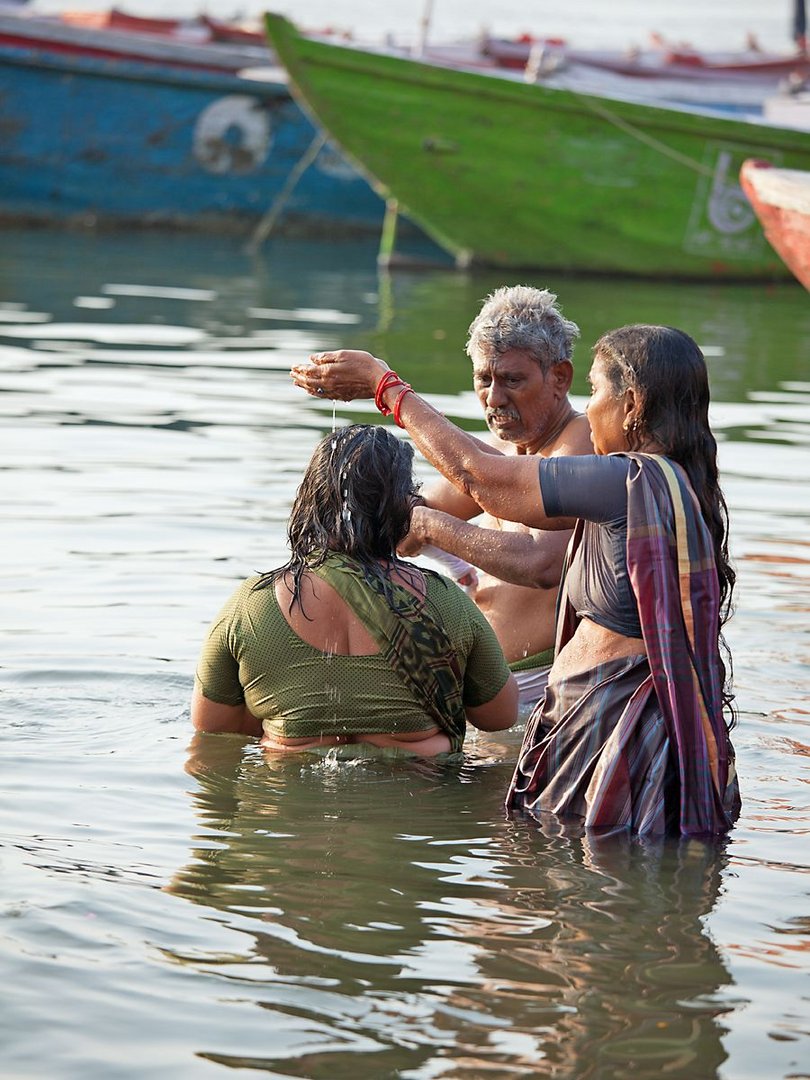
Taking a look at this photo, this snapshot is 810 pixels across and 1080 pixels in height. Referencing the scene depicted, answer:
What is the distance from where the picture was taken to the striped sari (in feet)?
13.1

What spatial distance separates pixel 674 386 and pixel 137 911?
1734 millimetres

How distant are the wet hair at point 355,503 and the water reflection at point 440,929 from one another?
0.63m

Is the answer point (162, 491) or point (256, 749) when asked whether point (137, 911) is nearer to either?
point (256, 749)

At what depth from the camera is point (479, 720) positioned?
4.99m

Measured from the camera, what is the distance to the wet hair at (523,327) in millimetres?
5223

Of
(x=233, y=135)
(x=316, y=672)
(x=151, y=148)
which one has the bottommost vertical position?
(x=316, y=672)

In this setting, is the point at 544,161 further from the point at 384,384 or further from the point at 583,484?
the point at 583,484

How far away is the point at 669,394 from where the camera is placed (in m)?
4.05

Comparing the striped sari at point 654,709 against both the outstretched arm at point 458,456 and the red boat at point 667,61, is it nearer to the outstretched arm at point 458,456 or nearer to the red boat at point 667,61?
the outstretched arm at point 458,456

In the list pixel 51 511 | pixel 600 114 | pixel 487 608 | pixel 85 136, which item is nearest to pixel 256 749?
pixel 487 608

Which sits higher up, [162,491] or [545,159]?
[545,159]

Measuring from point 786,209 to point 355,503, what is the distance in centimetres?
796

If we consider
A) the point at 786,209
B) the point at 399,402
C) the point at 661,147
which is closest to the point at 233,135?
the point at 661,147

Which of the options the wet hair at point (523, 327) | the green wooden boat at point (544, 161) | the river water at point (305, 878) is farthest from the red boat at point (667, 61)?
the wet hair at point (523, 327)
